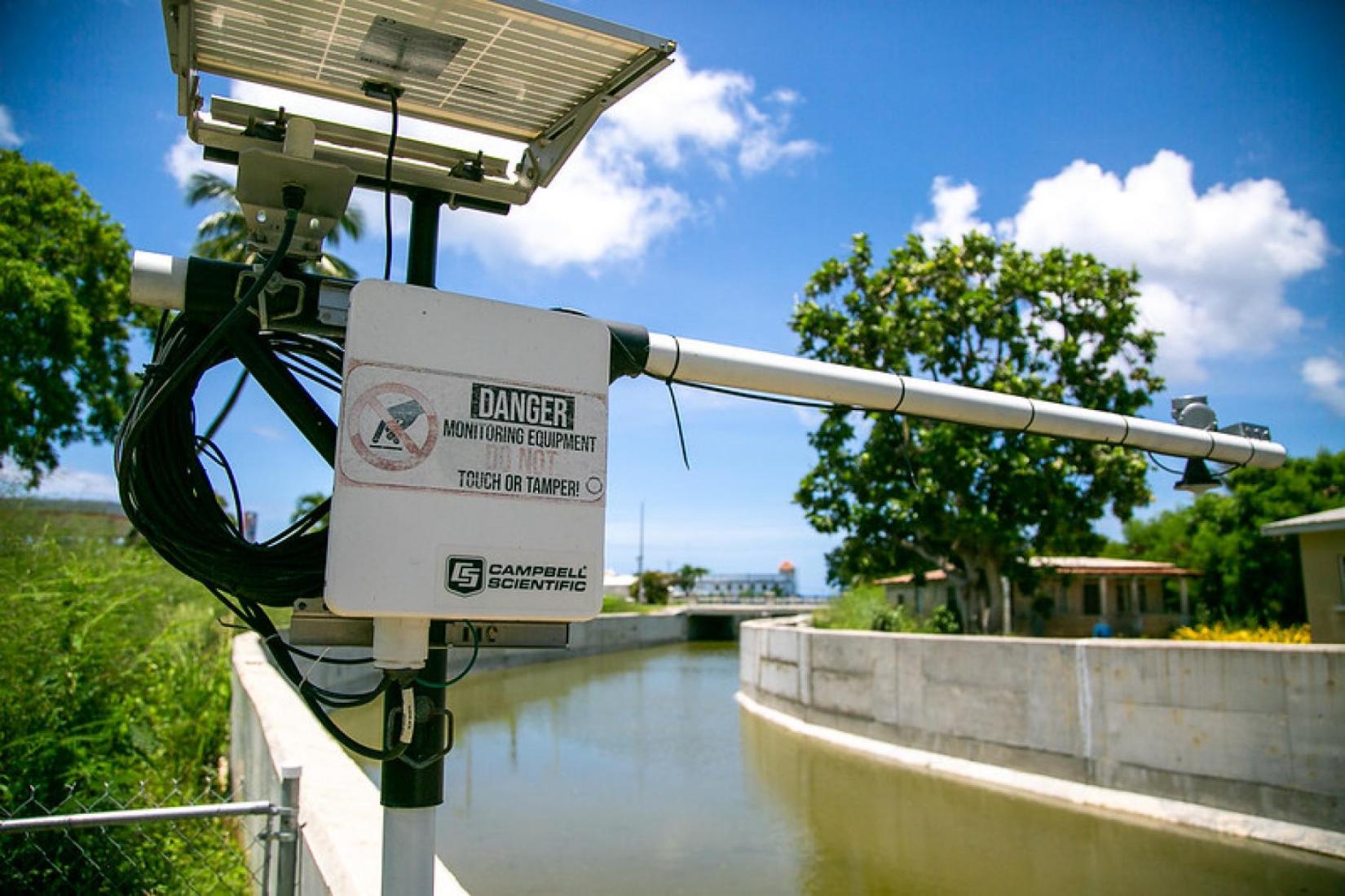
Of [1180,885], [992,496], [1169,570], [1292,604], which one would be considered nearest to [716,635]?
[1169,570]

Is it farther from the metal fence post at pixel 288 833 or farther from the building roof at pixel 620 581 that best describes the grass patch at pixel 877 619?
the building roof at pixel 620 581

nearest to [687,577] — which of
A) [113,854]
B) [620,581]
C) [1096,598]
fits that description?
[620,581]

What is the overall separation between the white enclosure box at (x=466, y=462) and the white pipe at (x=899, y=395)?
1.79 feet

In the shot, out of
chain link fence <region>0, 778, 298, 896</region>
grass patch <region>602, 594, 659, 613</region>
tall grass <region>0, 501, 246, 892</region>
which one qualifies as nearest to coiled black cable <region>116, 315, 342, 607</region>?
tall grass <region>0, 501, 246, 892</region>

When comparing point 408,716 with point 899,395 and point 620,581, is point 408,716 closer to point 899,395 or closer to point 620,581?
point 899,395

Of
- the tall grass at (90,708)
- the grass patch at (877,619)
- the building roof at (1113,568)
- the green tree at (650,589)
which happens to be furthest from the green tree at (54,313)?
the green tree at (650,589)

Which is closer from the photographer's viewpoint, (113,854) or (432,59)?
(432,59)

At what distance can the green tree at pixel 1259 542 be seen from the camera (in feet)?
81.9

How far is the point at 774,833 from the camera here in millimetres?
10578

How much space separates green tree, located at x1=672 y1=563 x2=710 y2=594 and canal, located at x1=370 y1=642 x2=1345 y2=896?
63.7m

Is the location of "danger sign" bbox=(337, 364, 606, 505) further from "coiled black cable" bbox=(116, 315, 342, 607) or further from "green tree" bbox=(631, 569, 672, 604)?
"green tree" bbox=(631, 569, 672, 604)

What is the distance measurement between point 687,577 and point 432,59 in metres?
80.9

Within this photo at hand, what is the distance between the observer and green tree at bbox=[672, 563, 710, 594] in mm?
81000

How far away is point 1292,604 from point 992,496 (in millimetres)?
11545
